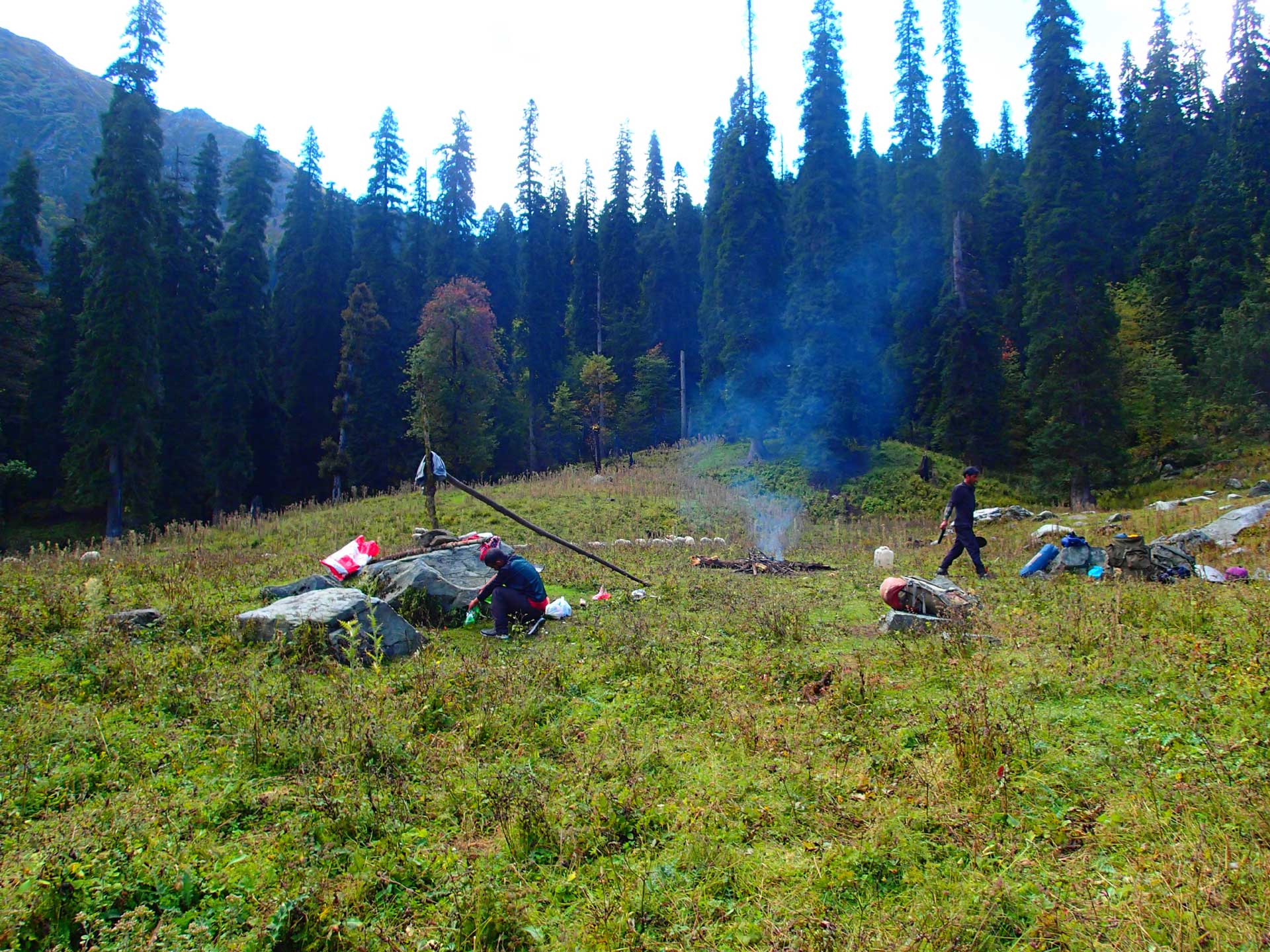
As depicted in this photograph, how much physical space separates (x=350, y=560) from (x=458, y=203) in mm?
41899

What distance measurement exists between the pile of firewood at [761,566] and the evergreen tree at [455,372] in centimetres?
2158

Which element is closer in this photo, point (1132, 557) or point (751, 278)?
point (1132, 557)

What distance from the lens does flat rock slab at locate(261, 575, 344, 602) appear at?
28.6 ft

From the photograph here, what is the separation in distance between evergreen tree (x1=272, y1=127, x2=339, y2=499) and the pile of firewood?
3106 centimetres

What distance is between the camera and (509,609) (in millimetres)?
8406

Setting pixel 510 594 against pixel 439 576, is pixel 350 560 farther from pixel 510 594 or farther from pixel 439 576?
pixel 510 594

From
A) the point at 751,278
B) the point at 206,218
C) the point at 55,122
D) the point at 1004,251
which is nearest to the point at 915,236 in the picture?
the point at 1004,251

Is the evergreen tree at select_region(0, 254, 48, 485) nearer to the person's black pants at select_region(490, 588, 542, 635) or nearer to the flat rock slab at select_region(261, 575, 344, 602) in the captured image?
the flat rock slab at select_region(261, 575, 344, 602)

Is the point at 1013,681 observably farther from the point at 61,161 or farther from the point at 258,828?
the point at 61,161

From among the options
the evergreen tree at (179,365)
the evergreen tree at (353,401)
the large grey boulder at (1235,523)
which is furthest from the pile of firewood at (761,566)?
the evergreen tree at (179,365)

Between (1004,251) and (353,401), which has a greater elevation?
(1004,251)

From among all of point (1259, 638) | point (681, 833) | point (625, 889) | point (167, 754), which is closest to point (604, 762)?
point (681, 833)

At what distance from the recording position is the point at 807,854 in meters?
3.55

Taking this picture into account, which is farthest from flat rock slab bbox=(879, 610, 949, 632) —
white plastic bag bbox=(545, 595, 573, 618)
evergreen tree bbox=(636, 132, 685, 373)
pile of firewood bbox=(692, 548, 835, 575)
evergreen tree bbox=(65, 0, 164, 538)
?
evergreen tree bbox=(636, 132, 685, 373)
